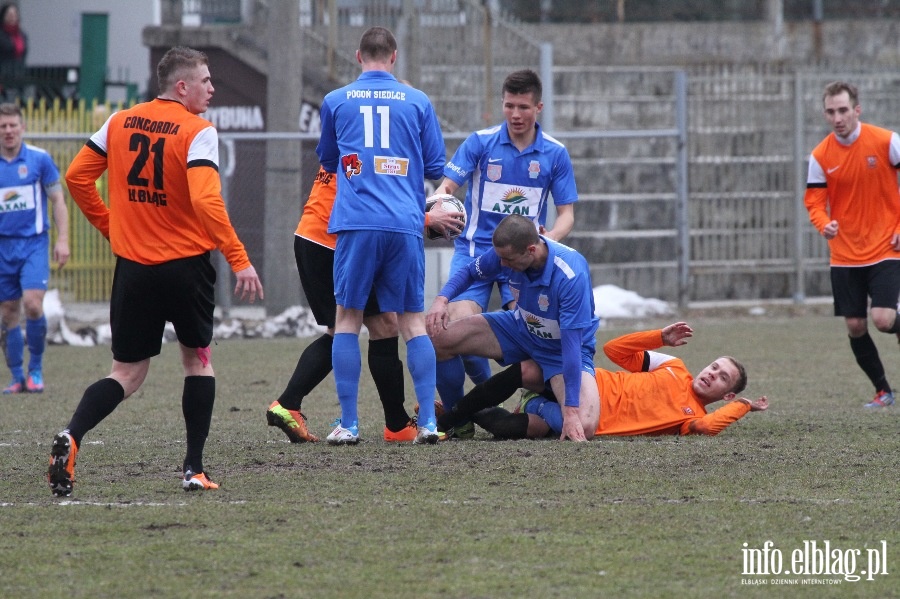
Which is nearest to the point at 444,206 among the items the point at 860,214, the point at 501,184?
the point at 501,184

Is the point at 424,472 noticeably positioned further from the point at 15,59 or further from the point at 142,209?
the point at 15,59

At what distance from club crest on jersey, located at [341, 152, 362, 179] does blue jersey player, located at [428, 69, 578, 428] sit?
110 cm

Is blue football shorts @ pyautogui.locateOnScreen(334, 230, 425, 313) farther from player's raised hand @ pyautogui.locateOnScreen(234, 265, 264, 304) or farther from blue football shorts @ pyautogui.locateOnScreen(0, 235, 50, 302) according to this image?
blue football shorts @ pyautogui.locateOnScreen(0, 235, 50, 302)

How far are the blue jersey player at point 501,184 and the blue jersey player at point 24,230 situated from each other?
4048 mm

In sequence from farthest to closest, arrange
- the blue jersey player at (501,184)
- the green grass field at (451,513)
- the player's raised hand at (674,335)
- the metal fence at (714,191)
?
the metal fence at (714,191) < the blue jersey player at (501,184) < the player's raised hand at (674,335) < the green grass field at (451,513)

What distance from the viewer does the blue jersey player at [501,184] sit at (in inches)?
309

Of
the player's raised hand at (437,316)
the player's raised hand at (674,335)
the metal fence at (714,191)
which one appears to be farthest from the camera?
the metal fence at (714,191)

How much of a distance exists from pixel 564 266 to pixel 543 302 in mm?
229

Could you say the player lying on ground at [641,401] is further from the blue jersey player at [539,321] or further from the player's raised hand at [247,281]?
the player's raised hand at [247,281]

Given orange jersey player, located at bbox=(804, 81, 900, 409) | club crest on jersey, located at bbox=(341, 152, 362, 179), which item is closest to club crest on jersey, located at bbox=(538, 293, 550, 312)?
club crest on jersey, located at bbox=(341, 152, 362, 179)

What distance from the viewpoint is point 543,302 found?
6.99m

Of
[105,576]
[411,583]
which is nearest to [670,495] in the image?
[411,583]

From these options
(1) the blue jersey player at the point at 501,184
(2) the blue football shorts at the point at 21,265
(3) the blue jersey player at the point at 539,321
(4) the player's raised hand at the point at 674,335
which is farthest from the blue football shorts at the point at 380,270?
(2) the blue football shorts at the point at 21,265

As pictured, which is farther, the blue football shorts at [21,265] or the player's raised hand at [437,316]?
the blue football shorts at [21,265]
